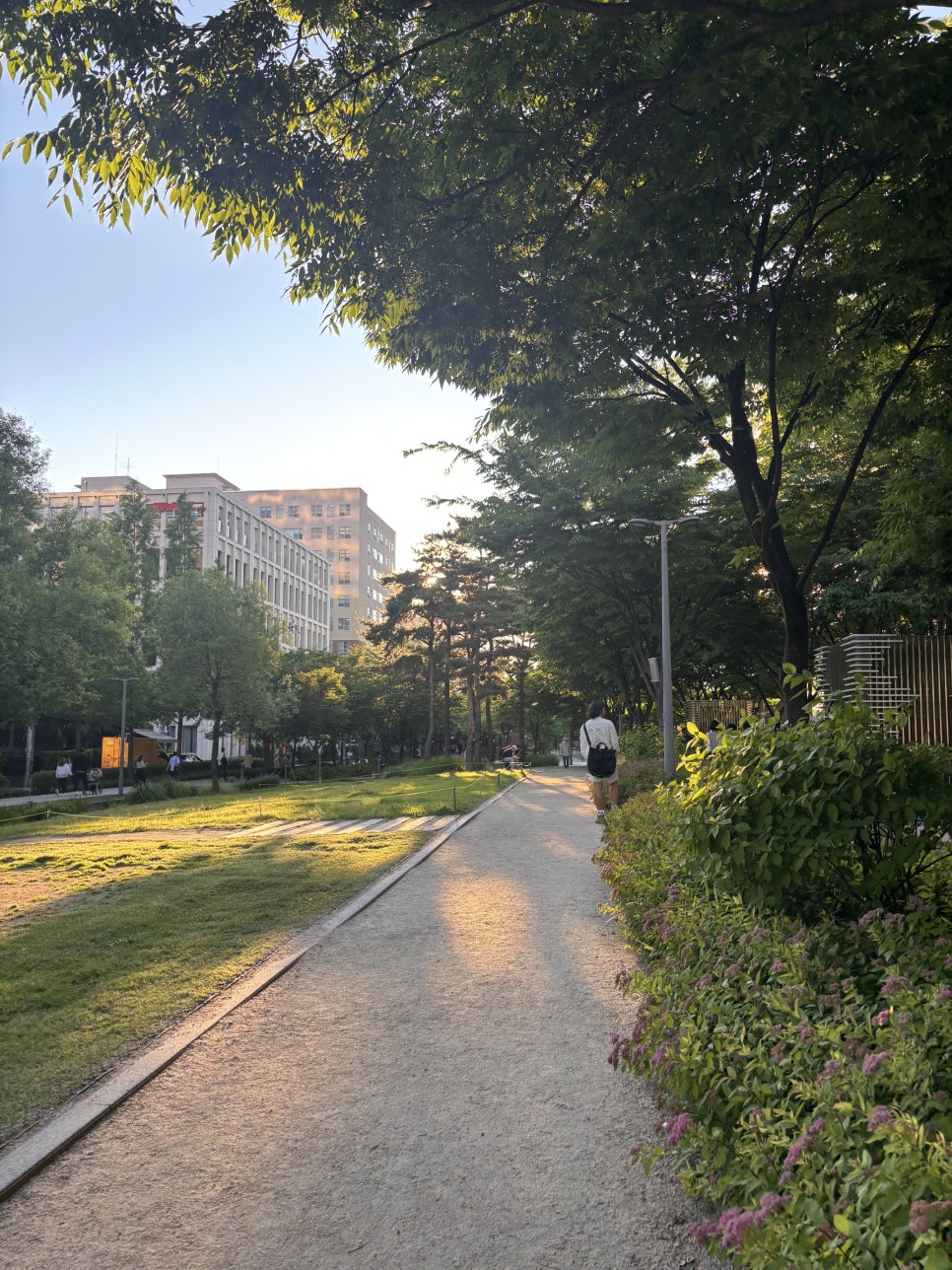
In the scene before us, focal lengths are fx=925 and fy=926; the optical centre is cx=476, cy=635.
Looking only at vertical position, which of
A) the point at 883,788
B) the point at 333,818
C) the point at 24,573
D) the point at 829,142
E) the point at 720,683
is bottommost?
the point at 333,818

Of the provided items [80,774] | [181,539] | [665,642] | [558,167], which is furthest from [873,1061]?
[181,539]

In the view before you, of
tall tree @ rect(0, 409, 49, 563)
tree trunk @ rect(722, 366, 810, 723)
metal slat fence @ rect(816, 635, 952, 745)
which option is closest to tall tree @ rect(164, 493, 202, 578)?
tall tree @ rect(0, 409, 49, 563)

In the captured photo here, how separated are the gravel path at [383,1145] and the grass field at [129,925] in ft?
1.60

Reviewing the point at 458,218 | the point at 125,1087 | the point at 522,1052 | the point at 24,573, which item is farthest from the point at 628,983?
the point at 24,573

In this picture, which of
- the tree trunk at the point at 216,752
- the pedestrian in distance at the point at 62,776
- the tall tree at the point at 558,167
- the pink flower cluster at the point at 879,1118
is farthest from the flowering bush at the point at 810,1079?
the pedestrian in distance at the point at 62,776

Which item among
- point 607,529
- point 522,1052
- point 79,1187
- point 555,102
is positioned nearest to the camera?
point 79,1187

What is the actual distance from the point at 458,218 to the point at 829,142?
281cm

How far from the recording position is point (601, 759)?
14.2 m

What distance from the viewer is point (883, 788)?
370 centimetres

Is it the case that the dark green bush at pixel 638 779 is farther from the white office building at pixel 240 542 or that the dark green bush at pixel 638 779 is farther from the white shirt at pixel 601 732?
the white office building at pixel 240 542

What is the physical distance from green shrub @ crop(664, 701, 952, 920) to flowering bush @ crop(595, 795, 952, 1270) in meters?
0.19

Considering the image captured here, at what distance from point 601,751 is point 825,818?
10.3 m

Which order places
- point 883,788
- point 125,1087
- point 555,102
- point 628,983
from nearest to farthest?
point 883,788, point 125,1087, point 628,983, point 555,102

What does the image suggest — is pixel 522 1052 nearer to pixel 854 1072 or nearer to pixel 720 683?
pixel 854 1072
